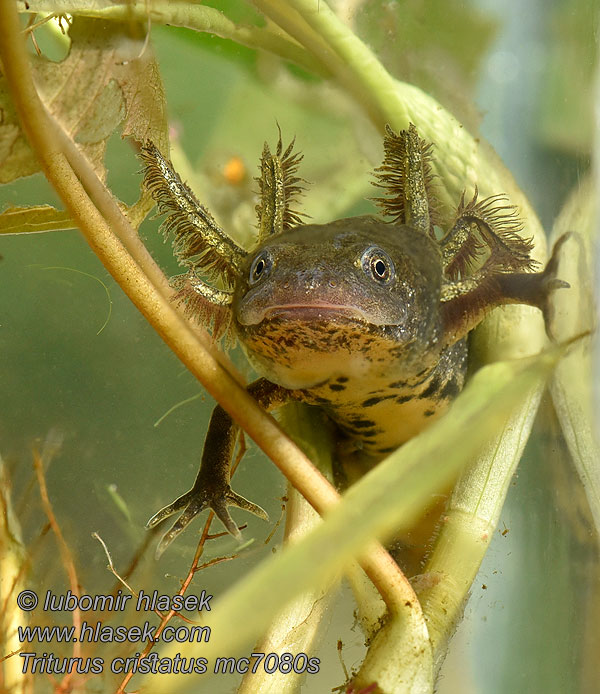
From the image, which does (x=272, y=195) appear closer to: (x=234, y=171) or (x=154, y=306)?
(x=234, y=171)

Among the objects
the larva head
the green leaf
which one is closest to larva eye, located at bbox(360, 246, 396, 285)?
the larva head

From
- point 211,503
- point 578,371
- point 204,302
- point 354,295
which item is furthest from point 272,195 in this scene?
point 578,371

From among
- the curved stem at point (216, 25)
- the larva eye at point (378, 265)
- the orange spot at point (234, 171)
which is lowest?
the larva eye at point (378, 265)

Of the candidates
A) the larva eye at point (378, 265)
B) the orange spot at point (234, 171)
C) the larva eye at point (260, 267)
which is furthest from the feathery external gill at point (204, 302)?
the orange spot at point (234, 171)

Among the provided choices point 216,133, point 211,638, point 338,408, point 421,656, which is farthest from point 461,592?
point 216,133

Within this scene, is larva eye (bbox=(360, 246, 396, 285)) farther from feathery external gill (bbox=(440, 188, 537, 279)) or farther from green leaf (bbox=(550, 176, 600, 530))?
green leaf (bbox=(550, 176, 600, 530))

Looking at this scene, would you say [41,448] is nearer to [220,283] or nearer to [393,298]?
[220,283]

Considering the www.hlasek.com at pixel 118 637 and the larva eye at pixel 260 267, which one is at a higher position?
the larva eye at pixel 260 267

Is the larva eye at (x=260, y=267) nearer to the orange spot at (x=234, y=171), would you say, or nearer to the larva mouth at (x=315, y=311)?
the larva mouth at (x=315, y=311)
